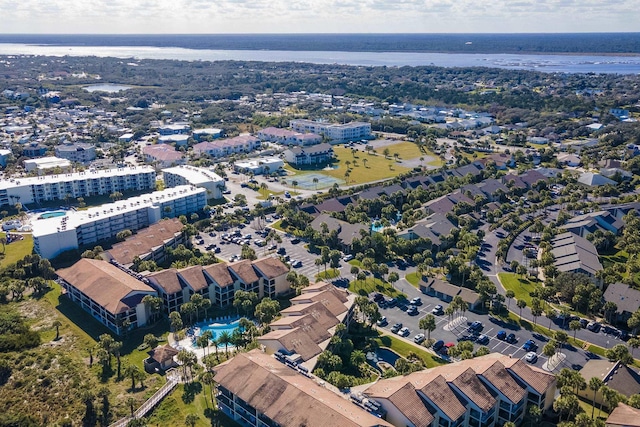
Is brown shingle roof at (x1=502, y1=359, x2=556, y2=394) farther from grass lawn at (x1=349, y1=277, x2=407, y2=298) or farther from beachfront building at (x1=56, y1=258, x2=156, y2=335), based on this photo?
beachfront building at (x1=56, y1=258, x2=156, y2=335)

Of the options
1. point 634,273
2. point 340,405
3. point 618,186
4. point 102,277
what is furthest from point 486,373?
point 618,186

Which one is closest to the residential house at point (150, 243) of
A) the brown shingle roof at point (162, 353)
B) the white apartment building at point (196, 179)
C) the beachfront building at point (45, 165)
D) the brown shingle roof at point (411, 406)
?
the white apartment building at point (196, 179)

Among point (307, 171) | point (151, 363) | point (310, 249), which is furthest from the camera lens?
point (307, 171)

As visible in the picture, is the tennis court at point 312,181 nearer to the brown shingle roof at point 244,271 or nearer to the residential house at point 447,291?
the brown shingle roof at point 244,271

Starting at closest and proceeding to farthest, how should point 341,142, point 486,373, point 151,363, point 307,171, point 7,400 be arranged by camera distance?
point 486,373
point 7,400
point 151,363
point 307,171
point 341,142

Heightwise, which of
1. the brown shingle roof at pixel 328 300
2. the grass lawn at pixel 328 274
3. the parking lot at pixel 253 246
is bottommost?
the grass lawn at pixel 328 274

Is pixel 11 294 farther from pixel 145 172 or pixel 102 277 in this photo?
pixel 145 172

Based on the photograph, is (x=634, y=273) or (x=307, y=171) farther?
(x=307, y=171)
